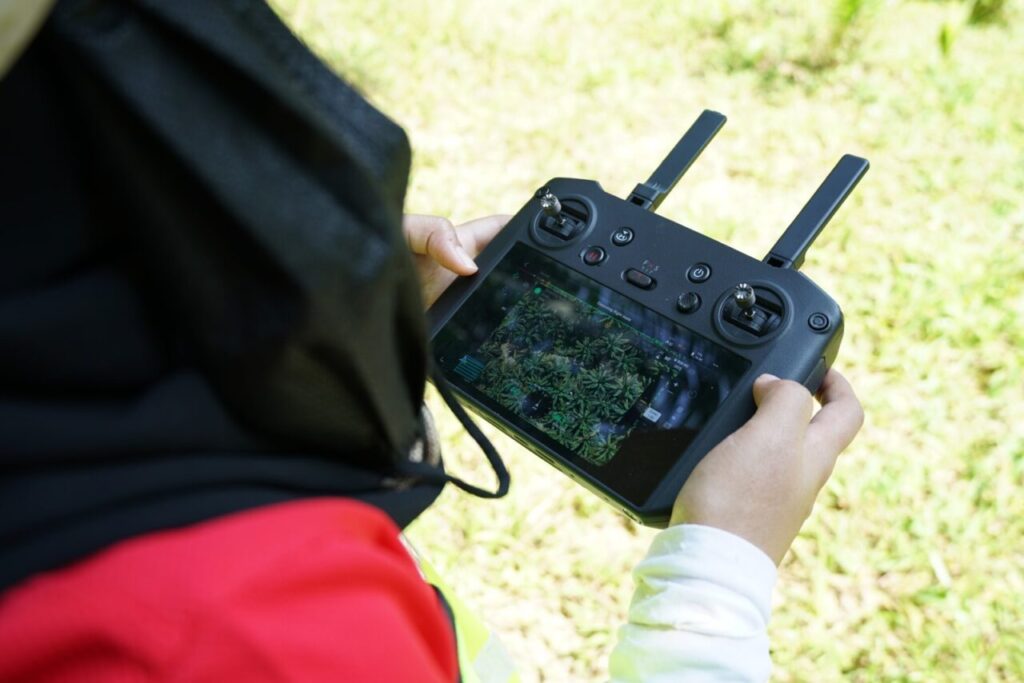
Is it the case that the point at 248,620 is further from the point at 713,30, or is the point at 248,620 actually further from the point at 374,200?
the point at 713,30

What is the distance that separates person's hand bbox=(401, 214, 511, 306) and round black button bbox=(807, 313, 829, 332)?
1.27ft

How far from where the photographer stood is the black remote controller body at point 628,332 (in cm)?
96

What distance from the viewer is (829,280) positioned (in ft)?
6.20

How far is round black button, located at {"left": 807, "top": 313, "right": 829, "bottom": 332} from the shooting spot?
975mm

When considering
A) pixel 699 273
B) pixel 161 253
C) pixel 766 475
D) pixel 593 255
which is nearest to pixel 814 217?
pixel 699 273

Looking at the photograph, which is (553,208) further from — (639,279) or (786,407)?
(786,407)

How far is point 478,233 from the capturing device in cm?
121

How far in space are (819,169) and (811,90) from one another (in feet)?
0.88

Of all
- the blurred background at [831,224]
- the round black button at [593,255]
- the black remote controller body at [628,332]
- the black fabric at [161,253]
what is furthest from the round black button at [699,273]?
the blurred background at [831,224]

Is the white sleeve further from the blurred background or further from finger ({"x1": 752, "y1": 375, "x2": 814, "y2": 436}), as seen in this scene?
the blurred background

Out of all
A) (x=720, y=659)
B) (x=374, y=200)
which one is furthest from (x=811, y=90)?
(x=374, y=200)

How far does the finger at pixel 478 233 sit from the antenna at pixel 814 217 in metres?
0.35

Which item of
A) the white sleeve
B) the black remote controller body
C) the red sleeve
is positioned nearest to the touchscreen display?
the black remote controller body

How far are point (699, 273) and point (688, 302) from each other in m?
0.04
